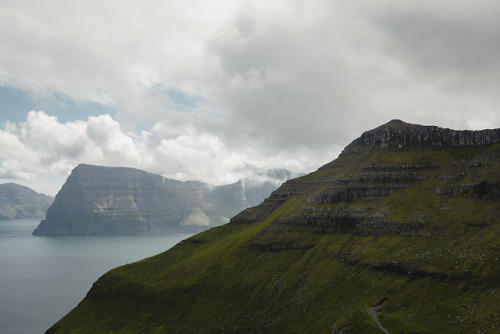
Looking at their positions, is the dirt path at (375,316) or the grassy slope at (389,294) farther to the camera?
the grassy slope at (389,294)

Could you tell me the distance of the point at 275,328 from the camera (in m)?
167

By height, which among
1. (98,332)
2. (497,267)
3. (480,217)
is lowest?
(98,332)

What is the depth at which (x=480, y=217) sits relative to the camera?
185 metres

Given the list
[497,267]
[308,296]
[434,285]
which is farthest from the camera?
[308,296]

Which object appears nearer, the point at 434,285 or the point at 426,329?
the point at 426,329

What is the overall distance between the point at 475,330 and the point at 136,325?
157959 millimetres

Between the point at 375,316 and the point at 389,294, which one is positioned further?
the point at 389,294

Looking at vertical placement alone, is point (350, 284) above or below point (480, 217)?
below

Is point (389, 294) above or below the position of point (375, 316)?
above

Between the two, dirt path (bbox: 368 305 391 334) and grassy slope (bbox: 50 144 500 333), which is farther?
grassy slope (bbox: 50 144 500 333)

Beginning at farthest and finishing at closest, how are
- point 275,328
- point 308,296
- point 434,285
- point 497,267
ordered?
point 308,296, point 275,328, point 434,285, point 497,267

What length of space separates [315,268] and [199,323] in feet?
221

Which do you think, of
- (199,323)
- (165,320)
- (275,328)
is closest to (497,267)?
(275,328)

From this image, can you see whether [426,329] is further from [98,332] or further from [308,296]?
[98,332]
